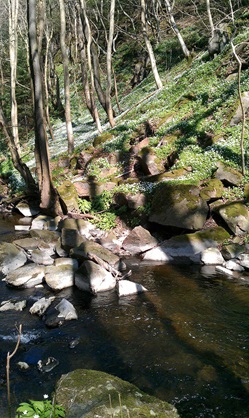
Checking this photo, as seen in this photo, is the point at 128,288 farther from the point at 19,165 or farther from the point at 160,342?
the point at 19,165

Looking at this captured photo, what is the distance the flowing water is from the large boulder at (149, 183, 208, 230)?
7.62ft

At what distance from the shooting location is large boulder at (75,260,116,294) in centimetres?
828

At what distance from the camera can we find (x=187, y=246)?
1000cm

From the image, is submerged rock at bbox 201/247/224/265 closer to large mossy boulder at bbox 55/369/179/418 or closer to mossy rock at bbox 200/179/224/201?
mossy rock at bbox 200/179/224/201

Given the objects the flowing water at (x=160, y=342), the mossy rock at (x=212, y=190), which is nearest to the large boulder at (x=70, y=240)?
the flowing water at (x=160, y=342)

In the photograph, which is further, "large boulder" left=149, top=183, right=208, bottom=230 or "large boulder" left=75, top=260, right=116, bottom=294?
"large boulder" left=149, top=183, right=208, bottom=230

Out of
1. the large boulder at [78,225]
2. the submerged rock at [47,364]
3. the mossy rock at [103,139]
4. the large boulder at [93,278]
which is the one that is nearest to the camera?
the submerged rock at [47,364]

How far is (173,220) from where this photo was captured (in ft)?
35.5

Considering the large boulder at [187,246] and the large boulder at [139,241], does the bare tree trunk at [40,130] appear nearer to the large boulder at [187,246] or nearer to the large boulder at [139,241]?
the large boulder at [139,241]

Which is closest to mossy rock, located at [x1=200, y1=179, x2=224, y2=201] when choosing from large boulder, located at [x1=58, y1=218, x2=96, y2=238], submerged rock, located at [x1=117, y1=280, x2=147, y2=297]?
large boulder, located at [x1=58, y1=218, x2=96, y2=238]

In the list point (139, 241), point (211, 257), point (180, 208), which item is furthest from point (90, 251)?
point (211, 257)

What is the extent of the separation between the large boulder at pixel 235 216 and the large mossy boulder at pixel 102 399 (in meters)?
7.23

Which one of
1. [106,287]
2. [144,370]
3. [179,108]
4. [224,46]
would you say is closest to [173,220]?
[106,287]

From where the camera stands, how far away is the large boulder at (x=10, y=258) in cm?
966
